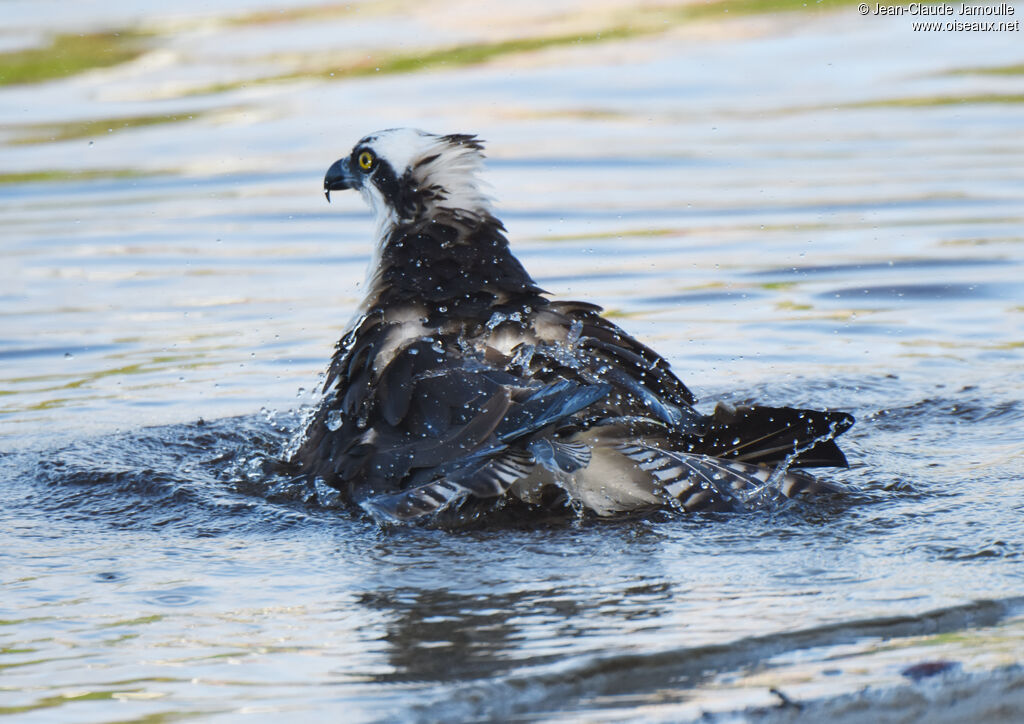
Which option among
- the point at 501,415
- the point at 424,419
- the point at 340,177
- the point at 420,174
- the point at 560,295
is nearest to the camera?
the point at 501,415

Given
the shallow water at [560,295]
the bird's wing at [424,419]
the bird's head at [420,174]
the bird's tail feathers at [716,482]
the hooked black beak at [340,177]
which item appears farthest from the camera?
the hooked black beak at [340,177]

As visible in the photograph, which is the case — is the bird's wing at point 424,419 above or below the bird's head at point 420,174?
below

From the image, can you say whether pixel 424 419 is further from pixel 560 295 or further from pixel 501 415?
pixel 560 295

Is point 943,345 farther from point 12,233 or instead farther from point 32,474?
point 12,233

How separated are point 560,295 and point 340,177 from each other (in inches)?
98.4

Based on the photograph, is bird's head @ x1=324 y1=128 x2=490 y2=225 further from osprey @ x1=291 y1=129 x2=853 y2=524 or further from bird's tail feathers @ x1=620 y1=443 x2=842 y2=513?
bird's tail feathers @ x1=620 y1=443 x2=842 y2=513

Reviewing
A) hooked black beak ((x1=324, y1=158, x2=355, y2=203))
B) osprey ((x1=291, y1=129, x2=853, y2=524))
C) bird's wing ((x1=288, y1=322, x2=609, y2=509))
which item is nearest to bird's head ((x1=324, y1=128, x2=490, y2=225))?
osprey ((x1=291, y1=129, x2=853, y2=524))

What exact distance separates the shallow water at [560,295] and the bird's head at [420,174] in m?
1.14

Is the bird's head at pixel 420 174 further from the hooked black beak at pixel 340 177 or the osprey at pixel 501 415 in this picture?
the hooked black beak at pixel 340 177

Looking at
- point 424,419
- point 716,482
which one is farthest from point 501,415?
point 716,482

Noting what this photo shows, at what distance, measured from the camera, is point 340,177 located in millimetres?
6656

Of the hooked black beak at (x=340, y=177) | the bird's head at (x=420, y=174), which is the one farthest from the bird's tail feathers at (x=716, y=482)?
the hooked black beak at (x=340, y=177)

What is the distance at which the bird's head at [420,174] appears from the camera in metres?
6.09

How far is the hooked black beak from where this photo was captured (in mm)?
6602
